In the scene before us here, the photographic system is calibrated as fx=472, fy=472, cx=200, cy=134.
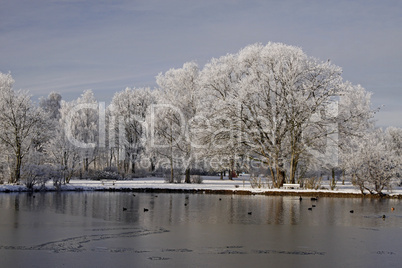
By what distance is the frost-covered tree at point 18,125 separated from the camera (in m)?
42.9

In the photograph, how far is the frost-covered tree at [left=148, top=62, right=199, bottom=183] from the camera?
50.5 metres

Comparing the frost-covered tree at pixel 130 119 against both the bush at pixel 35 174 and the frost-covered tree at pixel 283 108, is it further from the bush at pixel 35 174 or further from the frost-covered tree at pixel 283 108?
the bush at pixel 35 174

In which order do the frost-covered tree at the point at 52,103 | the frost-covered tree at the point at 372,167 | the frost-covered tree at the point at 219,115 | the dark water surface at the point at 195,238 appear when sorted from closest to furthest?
the dark water surface at the point at 195,238
the frost-covered tree at the point at 372,167
the frost-covered tree at the point at 219,115
the frost-covered tree at the point at 52,103

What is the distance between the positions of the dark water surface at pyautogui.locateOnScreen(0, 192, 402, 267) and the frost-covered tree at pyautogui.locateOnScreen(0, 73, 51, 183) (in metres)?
21.5

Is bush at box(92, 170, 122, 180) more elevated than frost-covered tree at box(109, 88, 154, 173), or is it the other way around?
frost-covered tree at box(109, 88, 154, 173)

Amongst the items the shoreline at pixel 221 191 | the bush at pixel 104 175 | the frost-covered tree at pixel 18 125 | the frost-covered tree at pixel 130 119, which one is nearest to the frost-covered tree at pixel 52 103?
the frost-covered tree at pixel 130 119

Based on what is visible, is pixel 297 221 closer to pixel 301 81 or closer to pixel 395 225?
pixel 395 225

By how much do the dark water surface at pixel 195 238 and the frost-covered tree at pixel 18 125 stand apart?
2147cm

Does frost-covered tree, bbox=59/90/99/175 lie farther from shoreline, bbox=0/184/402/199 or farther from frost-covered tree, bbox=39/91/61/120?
shoreline, bbox=0/184/402/199

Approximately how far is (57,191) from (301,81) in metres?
21.8

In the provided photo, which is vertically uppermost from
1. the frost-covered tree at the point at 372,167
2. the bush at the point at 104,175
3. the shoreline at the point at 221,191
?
the frost-covered tree at the point at 372,167

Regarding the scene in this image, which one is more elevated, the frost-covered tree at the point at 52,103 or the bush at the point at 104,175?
the frost-covered tree at the point at 52,103

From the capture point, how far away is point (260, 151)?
4006 centimetres

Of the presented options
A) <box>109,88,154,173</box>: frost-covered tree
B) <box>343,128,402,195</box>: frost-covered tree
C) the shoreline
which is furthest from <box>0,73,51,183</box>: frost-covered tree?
<box>343,128,402,195</box>: frost-covered tree
